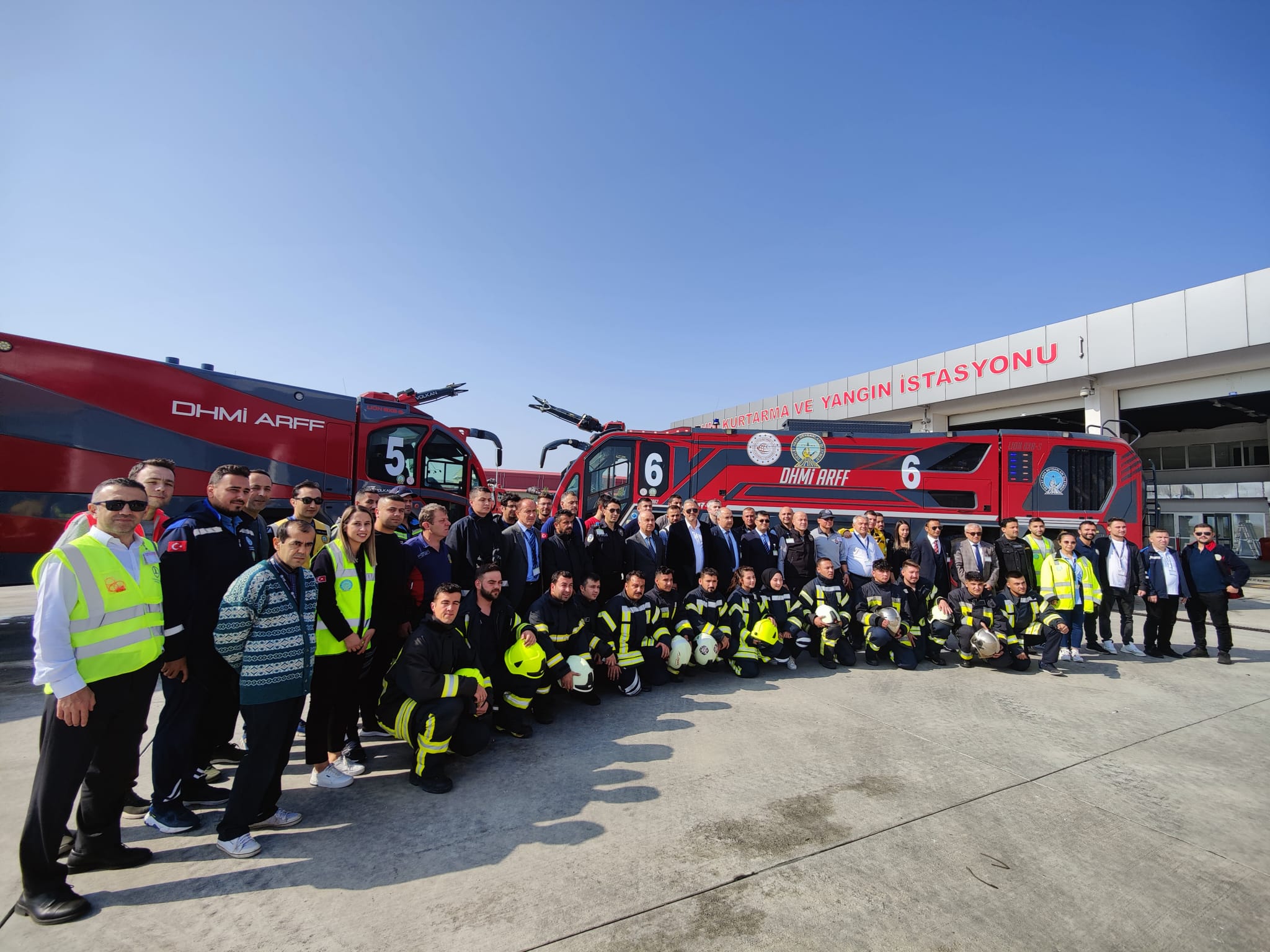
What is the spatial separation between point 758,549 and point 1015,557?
11.5ft

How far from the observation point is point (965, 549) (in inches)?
303

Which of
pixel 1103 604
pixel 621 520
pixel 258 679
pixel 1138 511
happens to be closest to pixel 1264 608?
pixel 1138 511

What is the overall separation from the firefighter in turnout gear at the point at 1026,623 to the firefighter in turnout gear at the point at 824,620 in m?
1.70

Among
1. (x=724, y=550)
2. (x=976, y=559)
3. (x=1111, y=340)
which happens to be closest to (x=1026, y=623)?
(x=976, y=559)

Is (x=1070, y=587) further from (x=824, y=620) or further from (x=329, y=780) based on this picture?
(x=329, y=780)

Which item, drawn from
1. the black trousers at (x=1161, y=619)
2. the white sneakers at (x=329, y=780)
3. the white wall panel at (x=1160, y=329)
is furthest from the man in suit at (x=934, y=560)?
the white wall panel at (x=1160, y=329)

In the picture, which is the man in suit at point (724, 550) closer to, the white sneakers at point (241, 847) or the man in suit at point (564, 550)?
the man in suit at point (564, 550)

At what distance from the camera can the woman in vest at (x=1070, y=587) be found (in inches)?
265

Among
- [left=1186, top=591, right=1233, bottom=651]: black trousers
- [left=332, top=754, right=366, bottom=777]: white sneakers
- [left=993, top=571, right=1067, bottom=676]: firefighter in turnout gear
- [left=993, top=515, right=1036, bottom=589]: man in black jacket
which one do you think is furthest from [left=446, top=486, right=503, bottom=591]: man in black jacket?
[left=1186, top=591, right=1233, bottom=651]: black trousers

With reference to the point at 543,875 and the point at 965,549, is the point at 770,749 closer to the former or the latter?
the point at 543,875

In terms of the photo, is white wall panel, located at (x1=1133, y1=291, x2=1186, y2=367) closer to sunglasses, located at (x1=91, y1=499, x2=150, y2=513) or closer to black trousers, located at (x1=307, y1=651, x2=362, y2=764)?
black trousers, located at (x1=307, y1=651, x2=362, y2=764)

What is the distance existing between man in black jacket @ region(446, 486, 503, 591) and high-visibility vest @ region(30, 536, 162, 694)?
2404 millimetres

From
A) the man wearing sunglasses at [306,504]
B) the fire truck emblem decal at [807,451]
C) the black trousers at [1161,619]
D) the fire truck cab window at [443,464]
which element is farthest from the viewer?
the fire truck emblem decal at [807,451]

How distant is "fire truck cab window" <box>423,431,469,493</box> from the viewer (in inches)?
392
